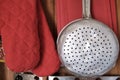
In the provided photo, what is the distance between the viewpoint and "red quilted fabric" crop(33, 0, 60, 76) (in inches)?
26.4

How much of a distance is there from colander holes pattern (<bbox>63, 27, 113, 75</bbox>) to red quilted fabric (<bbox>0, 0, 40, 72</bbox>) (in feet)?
0.36

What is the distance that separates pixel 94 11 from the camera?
0.68 m

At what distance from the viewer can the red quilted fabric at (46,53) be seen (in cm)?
67

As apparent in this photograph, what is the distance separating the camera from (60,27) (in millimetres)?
696

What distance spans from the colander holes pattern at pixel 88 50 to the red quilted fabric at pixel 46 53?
0.24 ft

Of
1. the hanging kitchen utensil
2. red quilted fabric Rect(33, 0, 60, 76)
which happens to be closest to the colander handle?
the hanging kitchen utensil

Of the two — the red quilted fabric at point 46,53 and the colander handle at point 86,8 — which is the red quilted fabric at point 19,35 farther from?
the colander handle at point 86,8

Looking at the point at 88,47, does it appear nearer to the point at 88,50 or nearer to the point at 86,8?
the point at 88,50

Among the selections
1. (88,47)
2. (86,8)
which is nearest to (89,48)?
(88,47)

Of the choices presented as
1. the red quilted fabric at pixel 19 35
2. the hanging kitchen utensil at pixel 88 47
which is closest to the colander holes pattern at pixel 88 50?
the hanging kitchen utensil at pixel 88 47

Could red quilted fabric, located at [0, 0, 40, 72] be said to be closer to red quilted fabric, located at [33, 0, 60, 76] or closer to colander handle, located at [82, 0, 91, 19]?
red quilted fabric, located at [33, 0, 60, 76]

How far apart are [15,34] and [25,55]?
0.23 ft

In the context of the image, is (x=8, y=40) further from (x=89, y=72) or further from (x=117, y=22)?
(x=117, y=22)

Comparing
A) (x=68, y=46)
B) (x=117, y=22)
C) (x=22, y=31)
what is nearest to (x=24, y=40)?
(x=22, y=31)
